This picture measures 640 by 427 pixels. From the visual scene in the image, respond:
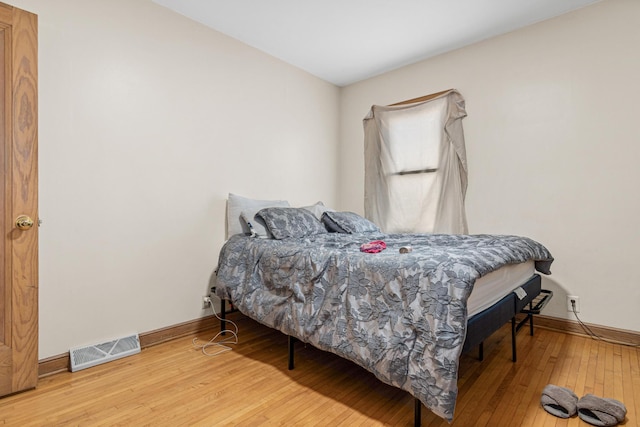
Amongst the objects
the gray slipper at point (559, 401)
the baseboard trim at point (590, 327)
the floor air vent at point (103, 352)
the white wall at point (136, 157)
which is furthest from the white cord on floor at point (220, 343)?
the baseboard trim at point (590, 327)

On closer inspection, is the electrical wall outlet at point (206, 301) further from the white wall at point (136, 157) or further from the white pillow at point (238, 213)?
the white pillow at point (238, 213)

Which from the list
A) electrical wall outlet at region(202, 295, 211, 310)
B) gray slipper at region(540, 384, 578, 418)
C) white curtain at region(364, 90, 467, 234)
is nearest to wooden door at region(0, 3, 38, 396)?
electrical wall outlet at region(202, 295, 211, 310)

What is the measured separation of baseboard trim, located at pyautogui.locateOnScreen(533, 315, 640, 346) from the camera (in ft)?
7.74

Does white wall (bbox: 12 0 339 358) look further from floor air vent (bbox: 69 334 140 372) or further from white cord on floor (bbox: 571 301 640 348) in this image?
white cord on floor (bbox: 571 301 640 348)

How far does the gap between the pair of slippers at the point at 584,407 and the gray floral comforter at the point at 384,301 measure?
0.69 m

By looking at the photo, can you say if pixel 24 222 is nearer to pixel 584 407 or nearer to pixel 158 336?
pixel 158 336

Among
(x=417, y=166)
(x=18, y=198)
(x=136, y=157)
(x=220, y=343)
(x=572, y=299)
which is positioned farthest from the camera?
(x=417, y=166)

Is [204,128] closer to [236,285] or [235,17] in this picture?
[235,17]

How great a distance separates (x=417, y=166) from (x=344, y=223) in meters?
1.12

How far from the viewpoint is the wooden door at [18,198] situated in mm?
1748

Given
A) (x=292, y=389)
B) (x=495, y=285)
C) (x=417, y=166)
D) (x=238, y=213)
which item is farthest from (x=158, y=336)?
(x=417, y=166)

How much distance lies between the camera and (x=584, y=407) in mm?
1531

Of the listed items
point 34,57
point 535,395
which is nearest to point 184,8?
point 34,57

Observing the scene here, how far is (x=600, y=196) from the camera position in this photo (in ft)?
8.20
